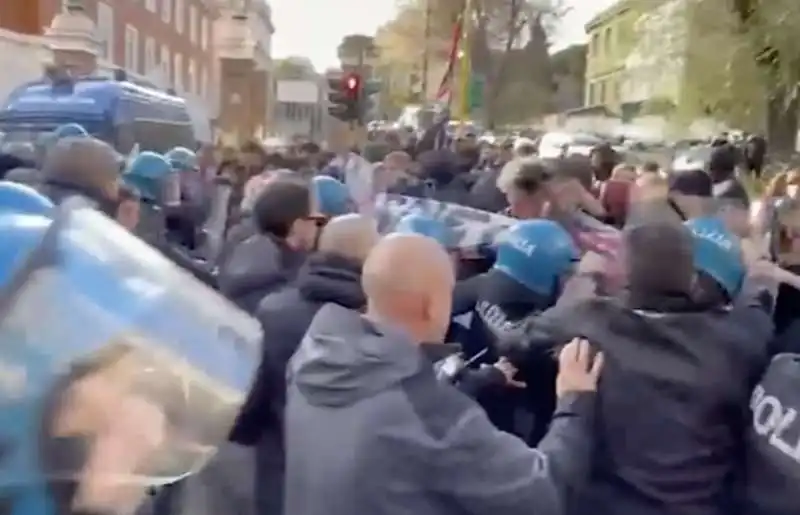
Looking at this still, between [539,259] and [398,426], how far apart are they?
1.76 metres

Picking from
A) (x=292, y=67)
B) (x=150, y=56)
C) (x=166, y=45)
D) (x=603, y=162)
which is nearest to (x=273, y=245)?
(x=603, y=162)

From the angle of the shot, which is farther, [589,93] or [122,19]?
[589,93]

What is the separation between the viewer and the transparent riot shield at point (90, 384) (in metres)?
1.63

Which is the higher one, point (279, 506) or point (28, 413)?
point (28, 413)

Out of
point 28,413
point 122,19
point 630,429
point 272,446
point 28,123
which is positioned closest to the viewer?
point 28,413

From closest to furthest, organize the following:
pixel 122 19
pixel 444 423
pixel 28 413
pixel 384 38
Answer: pixel 28 413 < pixel 444 423 < pixel 122 19 < pixel 384 38

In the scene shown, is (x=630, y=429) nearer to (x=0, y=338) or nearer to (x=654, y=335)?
(x=654, y=335)

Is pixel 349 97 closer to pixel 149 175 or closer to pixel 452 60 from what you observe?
pixel 452 60

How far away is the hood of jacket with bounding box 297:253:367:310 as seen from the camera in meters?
3.99

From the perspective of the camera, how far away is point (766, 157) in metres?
24.4

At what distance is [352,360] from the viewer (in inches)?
118

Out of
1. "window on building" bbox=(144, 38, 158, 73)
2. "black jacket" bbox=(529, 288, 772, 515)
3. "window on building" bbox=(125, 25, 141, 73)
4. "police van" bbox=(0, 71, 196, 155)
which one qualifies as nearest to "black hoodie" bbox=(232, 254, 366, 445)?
"black jacket" bbox=(529, 288, 772, 515)

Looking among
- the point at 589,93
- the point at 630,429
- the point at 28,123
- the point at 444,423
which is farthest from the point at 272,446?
the point at 589,93

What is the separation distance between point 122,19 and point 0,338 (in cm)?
4556
